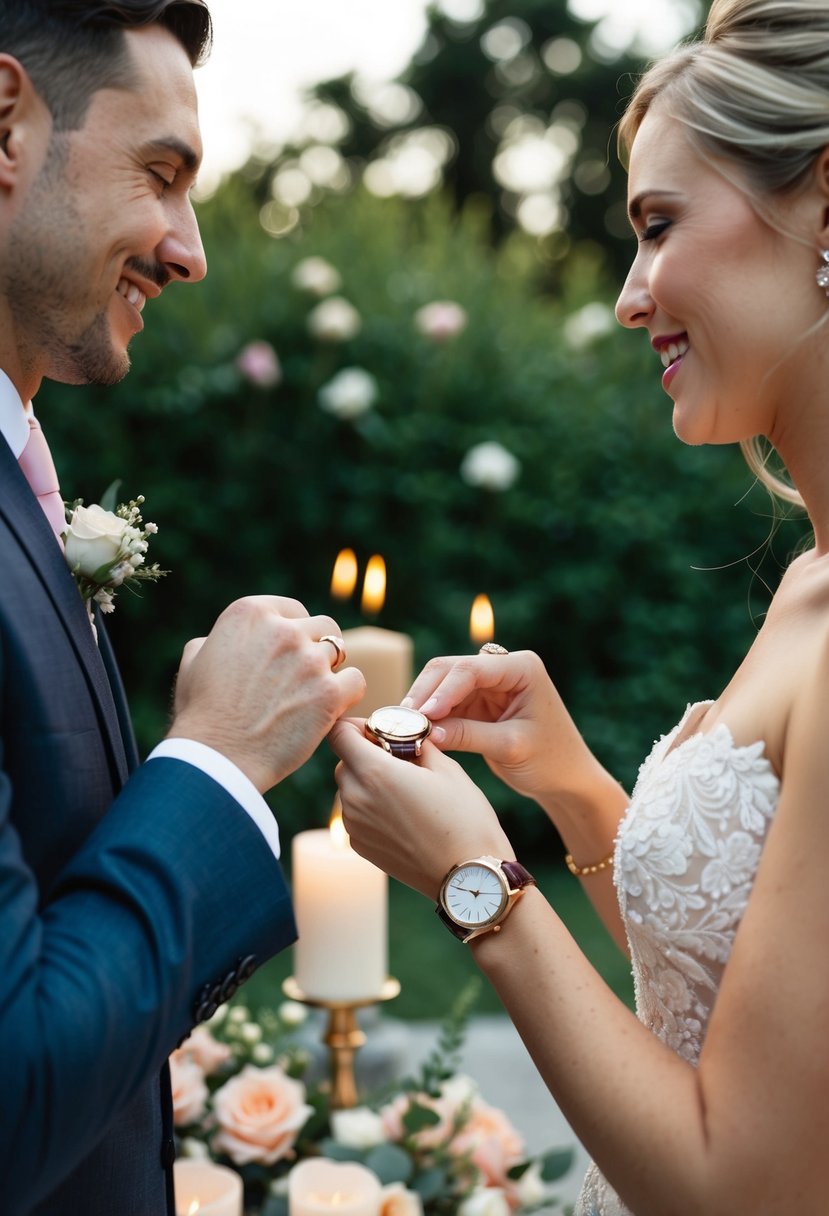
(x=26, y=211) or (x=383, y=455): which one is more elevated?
(x=26, y=211)

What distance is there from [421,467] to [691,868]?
489 cm

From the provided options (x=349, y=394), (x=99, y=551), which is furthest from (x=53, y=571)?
(x=349, y=394)

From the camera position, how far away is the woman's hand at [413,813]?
1777 millimetres

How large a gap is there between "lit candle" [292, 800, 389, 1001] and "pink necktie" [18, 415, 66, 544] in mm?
1111

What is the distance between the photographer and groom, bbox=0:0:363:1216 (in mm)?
1309

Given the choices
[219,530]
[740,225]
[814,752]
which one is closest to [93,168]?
[740,225]

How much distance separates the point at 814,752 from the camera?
1.54 m

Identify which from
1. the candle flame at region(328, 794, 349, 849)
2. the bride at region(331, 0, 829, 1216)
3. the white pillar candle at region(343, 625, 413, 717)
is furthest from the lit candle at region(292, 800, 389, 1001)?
the bride at region(331, 0, 829, 1216)

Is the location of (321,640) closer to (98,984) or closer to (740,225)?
(98,984)

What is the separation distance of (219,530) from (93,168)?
4.60 metres

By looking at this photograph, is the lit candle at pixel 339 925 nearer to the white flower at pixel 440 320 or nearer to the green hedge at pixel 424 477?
the green hedge at pixel 424 477

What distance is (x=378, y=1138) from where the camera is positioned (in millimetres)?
2525

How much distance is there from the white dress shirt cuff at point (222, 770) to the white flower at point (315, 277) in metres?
4.80

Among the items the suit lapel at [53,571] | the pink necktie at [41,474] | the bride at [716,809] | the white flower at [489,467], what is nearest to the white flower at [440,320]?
the white flower at [489,467]
